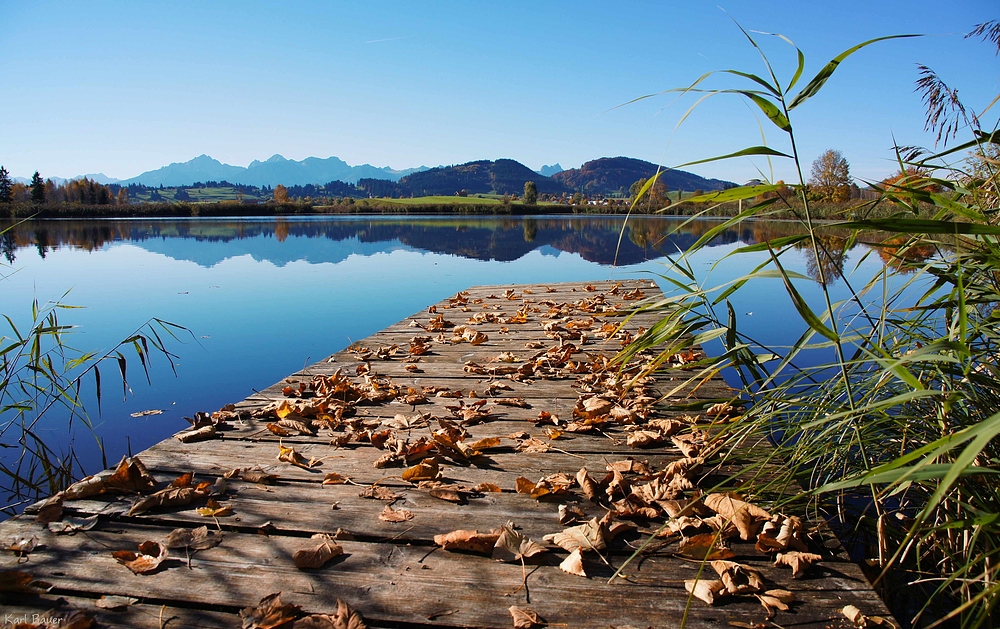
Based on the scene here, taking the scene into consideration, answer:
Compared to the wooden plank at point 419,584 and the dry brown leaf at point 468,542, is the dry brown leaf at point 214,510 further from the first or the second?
the dry brown leaf at point 468,542

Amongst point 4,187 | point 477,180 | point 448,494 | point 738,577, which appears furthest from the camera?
point 477,180

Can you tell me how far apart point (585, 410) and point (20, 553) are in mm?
2133

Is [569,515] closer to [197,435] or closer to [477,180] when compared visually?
[197,435]

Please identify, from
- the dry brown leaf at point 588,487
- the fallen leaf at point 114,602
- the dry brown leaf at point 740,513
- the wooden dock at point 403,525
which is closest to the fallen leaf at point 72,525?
the wooden dock at point 403,525

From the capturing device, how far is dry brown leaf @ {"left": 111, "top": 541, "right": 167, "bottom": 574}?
4.78 feet

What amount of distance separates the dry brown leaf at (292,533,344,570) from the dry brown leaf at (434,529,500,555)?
0.29 m

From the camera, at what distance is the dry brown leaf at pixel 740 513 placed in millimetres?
1564

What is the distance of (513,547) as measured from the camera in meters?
1.55

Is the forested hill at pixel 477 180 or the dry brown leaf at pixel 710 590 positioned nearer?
the dry brown leaf at pixel 710 590

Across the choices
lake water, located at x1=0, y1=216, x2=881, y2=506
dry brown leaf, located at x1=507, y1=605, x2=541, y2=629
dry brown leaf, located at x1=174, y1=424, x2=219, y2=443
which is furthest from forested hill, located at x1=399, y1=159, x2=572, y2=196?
dry brown leaf, located at x1=507, y1=605, x2=541, y2=629

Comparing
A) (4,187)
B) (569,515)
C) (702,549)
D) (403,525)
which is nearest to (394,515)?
(403,525)

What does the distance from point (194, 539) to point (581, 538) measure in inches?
45.5

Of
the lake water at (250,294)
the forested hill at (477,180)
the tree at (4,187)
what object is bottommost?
the lake water at (250,294)

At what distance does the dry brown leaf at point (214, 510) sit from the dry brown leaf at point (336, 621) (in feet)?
2.11
